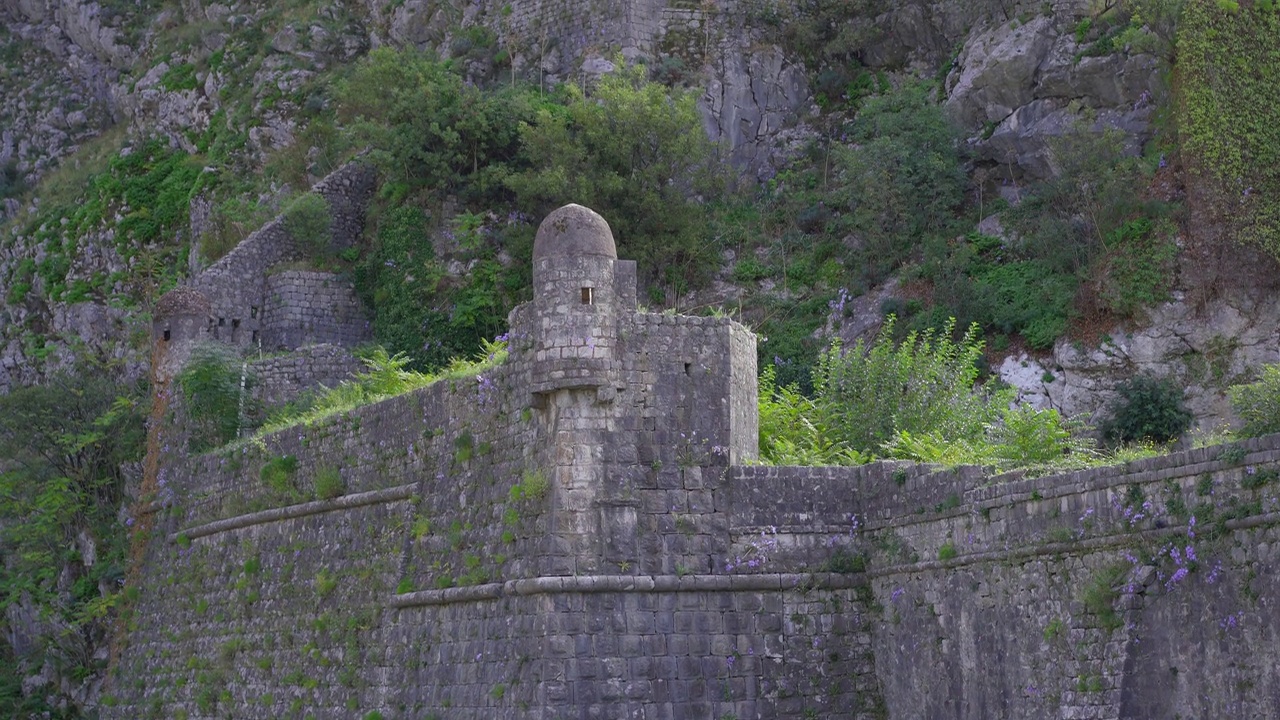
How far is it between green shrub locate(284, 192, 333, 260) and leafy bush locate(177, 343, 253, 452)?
21.4 feet

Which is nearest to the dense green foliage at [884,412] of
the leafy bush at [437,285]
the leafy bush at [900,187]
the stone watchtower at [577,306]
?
the stone watchtower at [577,306]

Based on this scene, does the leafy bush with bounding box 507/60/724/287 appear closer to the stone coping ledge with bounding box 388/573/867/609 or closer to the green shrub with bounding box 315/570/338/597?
the green shrub with bounding box 315/570/338/597

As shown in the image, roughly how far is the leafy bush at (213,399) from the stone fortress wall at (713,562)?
17.3 ft

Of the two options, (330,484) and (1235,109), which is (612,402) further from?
(1235,109)

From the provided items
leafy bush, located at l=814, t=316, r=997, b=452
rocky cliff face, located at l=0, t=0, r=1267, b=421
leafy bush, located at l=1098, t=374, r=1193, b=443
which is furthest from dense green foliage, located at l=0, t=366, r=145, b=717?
leafy bush, located at l=1098, t=374, r=1193, b=443

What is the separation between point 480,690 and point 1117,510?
642cm

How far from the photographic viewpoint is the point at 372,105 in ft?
106

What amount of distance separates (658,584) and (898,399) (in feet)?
16.7

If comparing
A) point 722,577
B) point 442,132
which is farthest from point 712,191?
point 722,577

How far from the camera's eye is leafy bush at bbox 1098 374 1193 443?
23344 mm

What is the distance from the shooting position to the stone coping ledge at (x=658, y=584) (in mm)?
16328

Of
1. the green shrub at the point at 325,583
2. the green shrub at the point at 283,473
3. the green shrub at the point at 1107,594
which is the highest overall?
the green shrub at the point at 283,473

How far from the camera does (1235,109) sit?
25.4 m

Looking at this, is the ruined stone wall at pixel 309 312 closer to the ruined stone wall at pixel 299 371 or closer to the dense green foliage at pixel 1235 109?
the ruined stone wall at pixel 299 371
